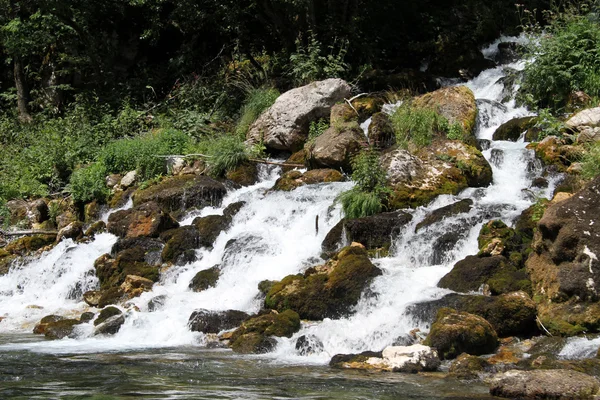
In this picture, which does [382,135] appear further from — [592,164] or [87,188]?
[87,188]

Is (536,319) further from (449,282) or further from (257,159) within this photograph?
(257,159)

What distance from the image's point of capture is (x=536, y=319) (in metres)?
8.46

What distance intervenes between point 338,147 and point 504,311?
7.25 meters

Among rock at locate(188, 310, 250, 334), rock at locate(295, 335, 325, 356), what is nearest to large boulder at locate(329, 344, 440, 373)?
rock at locate(295, 335, 325, 356)

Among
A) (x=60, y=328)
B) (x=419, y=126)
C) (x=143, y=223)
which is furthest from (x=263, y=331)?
(x=419, y=126)

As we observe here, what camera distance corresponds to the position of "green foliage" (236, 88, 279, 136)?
18.9m

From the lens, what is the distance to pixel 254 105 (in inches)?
760

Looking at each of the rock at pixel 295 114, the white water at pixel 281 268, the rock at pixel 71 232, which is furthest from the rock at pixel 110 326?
the rock at pixel 295 114

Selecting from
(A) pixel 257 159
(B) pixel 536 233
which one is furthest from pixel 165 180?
(B) pixel 536 233

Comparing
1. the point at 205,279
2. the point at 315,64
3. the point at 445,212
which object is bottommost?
the point at 205,279

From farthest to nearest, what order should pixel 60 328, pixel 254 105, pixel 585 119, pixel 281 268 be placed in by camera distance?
1. pixel 254 105
2. pixel 585 119
3. pixel 281 268
4. pixel 60 328

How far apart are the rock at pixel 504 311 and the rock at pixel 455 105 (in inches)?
284

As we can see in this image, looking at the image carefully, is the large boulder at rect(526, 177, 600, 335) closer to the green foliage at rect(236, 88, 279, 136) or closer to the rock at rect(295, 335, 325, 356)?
the rock at rect(295, 335, 325, 356)

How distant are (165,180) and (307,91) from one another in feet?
13.8
